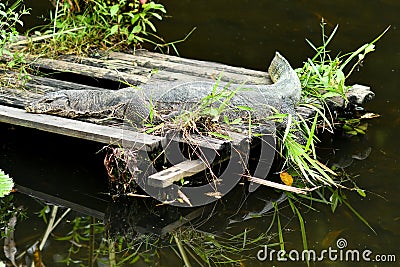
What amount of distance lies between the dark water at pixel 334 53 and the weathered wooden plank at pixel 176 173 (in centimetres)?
39

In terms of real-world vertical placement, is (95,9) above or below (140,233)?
A: above

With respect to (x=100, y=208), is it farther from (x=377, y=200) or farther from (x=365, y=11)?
(x=365, y=11)

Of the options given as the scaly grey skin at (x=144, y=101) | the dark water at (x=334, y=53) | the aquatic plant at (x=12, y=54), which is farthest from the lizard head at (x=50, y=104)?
the aquatic plant at (x=12, y=54)

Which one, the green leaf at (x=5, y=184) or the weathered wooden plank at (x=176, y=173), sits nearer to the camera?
the weathered wooden plank at (x=176, y=173)

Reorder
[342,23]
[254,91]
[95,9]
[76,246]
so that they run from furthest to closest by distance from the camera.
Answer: [342,23] < [95,9] < [254,91] < [76,246]

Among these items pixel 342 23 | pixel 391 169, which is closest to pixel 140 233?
pixel 391 169

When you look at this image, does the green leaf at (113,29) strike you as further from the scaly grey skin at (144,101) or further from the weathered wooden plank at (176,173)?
the weathered wooden plank at (176,173)

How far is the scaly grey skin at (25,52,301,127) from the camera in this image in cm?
555

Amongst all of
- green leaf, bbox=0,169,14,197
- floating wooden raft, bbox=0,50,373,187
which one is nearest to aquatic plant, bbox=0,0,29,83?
floating wooden raft, bbox=0,50,373,187

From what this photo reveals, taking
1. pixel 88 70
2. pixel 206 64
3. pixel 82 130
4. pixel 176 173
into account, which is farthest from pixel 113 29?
pixel 176 173

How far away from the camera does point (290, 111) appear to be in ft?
19.2

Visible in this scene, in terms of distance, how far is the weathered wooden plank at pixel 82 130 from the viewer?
5.01 meters

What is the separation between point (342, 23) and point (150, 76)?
11.9ft

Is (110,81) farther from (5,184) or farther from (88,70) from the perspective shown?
(5,184)
